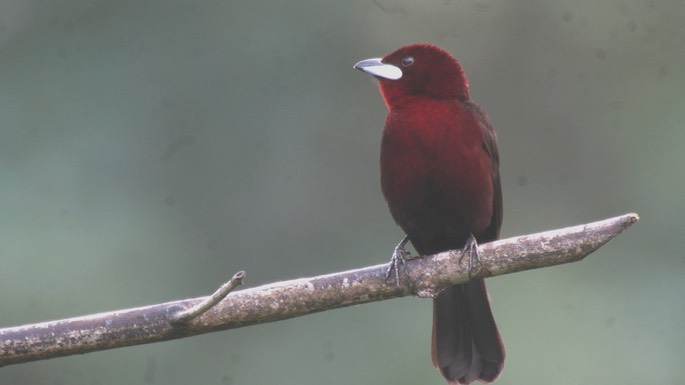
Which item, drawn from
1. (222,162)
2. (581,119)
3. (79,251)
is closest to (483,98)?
(581,119)

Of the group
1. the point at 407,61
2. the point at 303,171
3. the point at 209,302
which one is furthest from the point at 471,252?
the point at 303,171

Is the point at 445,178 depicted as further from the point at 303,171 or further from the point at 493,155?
the point at 303,171

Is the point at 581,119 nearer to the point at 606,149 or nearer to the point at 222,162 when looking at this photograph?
the point at 606,149

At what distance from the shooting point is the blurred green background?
7969 mm

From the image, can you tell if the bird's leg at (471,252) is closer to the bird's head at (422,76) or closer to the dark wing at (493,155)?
the dark wing at (493,155)

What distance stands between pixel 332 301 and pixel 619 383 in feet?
14.2

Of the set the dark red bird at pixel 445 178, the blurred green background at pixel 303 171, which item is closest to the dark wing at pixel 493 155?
the dark red bird at pixel 445 178

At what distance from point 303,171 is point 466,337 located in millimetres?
4894

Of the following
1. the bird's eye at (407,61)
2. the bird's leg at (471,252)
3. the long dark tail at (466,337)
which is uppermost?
the bird's eye at (407,61)

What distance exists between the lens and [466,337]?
457cm

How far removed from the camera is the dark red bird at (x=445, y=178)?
4.17m

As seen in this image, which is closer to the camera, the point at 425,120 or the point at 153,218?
the point at 425,120

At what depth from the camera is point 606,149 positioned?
1000 centimetres

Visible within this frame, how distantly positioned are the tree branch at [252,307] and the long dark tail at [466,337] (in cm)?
94
